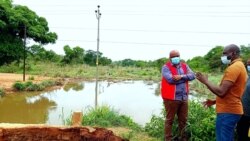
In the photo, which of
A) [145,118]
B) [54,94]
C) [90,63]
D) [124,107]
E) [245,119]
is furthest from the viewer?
[90,63]

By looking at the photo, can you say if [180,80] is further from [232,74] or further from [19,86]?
[19,86]

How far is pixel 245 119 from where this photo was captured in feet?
15.7

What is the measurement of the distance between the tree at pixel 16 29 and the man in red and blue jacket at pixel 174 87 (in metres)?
18.5

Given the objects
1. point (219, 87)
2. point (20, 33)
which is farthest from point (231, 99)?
point (20, 33)

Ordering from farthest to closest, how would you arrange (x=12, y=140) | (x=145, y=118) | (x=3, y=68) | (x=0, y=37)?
(x=3, y=68), (x=0, y=37), (x=145, y=118), (x=12, y=140)

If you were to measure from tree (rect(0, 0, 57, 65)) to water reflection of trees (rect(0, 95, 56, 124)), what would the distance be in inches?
257

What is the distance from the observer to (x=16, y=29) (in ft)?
80.1

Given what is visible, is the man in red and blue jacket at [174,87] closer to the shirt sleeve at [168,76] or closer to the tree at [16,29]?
the shirt sleeve at [168,76]

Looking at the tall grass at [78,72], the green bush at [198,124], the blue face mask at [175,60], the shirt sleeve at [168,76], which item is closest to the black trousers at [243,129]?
the green bush at [198,124]

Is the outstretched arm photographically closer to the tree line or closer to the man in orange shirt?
the man in orange shirt

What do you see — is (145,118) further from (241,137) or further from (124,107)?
(241,137)

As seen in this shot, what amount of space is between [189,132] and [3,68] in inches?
1141

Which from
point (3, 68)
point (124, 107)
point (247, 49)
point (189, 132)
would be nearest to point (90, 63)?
point (3, 68)

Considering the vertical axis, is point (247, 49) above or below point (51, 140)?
above
